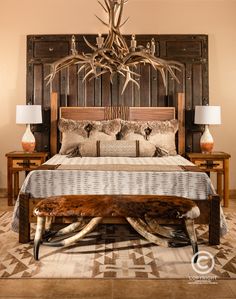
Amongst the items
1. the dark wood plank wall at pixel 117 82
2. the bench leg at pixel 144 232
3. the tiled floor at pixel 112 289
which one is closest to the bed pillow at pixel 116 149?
the dark wood plank wall at pixel 117 82

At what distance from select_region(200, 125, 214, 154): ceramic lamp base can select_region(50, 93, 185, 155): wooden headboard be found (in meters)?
0.31

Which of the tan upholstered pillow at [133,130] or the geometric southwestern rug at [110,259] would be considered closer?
the geometric southwestern rug at [110,259]

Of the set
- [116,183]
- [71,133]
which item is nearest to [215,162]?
[71,133]

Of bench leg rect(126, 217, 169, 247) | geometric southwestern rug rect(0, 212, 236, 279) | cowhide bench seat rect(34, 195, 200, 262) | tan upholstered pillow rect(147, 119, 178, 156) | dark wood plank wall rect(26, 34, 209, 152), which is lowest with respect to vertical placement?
geometric southwestern rug rect(0, 212, 236, 279)

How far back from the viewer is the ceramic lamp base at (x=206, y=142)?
4.98 meters

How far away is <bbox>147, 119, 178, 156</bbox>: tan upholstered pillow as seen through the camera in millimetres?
4777

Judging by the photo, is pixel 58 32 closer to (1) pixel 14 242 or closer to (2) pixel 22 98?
(2) pixel 22 98

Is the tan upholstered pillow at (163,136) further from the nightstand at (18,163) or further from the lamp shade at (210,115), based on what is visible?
the nightstand at (18,163)

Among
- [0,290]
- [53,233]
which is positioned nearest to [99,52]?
[53,233]

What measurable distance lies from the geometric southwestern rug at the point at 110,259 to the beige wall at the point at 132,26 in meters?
2.43

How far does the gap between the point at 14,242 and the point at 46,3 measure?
135 inches
